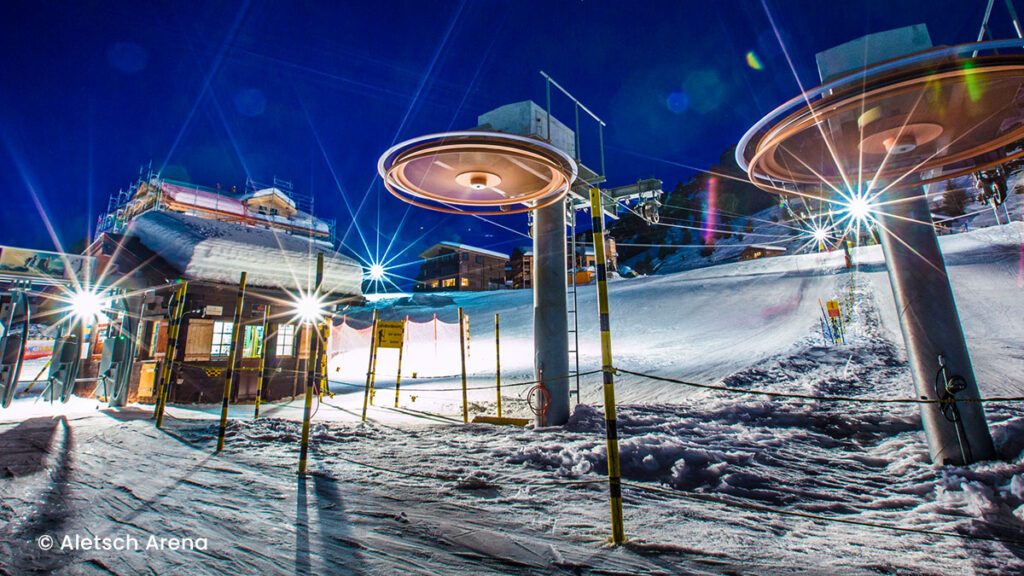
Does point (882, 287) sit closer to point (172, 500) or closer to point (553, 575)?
point (553, 575)

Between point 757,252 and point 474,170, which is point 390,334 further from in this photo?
point 757,252

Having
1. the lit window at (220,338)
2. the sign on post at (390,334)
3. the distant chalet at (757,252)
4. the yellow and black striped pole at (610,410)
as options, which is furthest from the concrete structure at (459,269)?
the yellow and black striped pole at (610,410)

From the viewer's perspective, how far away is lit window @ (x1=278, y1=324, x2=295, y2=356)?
15.2m

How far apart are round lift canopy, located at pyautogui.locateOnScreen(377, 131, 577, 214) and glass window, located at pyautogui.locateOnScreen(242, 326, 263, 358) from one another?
1129 centimetres

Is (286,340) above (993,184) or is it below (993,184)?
below

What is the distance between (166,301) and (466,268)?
42.8 meters

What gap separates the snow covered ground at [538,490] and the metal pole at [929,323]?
1.23 feet

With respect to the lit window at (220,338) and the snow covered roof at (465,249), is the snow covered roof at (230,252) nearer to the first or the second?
the lit window at (220,338)

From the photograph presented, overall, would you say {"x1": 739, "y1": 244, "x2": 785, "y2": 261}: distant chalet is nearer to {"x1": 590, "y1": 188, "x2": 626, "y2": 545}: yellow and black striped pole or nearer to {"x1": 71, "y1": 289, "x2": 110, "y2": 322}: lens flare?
{"x1": 590, "y1": 188, "x2": 626, "y2": 545}: yellow and black striped pole

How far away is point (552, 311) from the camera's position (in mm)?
8750

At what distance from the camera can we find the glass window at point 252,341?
14625mm

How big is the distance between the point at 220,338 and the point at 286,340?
79.7 inches

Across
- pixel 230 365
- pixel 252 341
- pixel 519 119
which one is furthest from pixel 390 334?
pixel 252 341

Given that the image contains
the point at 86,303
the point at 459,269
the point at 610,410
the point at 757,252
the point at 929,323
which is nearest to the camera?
the point at 610,410
